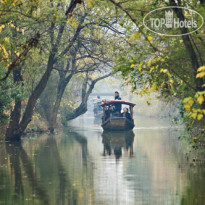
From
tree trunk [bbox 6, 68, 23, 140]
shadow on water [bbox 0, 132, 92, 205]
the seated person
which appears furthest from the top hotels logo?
the seated person

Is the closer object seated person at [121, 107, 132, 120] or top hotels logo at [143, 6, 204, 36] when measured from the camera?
top hotels logo at [143, 6, 204, 36]

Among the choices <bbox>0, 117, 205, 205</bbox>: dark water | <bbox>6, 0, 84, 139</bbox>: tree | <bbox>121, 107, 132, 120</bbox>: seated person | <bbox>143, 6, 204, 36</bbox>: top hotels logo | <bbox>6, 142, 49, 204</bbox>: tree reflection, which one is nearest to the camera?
<bbox>0, 117, 205, 205</bbox>: dark water

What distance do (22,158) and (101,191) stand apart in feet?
27.9

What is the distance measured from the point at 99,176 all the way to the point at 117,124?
77.1ft

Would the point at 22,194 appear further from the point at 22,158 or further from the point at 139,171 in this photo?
the point at 22,158

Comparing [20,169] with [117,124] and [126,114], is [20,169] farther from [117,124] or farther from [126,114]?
[126,114]

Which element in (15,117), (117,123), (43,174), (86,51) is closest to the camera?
(43,174)

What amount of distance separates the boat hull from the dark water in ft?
43.3

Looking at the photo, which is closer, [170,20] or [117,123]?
[170,20]

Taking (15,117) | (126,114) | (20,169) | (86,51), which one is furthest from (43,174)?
(126,114)

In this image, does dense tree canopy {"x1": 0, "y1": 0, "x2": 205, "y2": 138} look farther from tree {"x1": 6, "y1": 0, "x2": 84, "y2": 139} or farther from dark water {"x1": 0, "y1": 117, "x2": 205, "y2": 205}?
dark water {"x1": 0, "y1": 117, "x2": 205, "y2": 205}

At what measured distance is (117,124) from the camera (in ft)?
127

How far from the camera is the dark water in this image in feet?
37.8

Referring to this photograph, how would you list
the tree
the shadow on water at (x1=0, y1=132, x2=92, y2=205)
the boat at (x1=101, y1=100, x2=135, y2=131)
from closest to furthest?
the shadow on water at (x1=0, y1=132, x2=92, y2=205) → the tree → the boat at (x1=101, y1=100, x2=135, y2=131)
